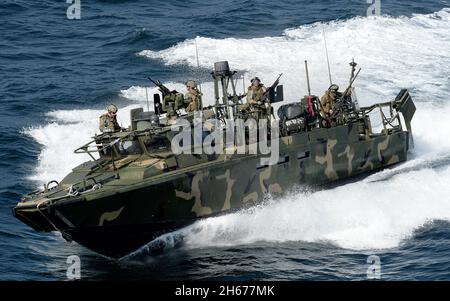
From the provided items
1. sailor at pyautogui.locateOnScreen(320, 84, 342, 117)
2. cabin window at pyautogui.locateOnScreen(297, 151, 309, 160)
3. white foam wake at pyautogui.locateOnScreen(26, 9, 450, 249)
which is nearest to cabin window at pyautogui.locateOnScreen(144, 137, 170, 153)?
white foam wake at pyautogui.locateOnScreen(26, 9, 450, 249)

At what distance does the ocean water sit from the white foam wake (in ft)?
0.16

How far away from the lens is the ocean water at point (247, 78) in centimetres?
2100

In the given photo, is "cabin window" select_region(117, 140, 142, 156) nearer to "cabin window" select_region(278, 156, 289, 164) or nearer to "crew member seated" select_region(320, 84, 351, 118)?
"cabin window" select_region(278, 156, 289, 164)

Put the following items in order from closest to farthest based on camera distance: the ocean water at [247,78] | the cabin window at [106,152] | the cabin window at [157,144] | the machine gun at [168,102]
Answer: the ocean water at [247,78], the cabin window at [157,144], the cabin window at [106,152], the machine gun at [168,102]

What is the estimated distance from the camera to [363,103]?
3150cm

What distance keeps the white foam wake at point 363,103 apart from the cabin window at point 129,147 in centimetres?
210

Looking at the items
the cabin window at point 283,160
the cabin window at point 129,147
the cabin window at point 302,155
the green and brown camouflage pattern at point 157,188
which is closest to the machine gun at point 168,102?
the cabin window at point 129,147

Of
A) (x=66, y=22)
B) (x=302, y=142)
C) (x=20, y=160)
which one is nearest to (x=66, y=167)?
(x=20, y=160)

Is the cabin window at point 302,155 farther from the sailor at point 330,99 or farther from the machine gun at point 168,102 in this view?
the machine gun at point 168,102

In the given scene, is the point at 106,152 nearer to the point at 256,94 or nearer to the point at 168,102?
the point at 168,102

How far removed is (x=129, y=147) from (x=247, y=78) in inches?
471

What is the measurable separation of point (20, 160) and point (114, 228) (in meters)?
7.52
